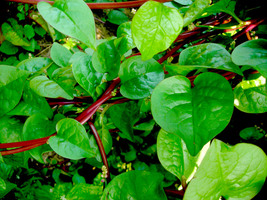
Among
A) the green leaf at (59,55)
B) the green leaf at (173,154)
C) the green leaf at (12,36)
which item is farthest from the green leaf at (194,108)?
the green leaf at (12,36)

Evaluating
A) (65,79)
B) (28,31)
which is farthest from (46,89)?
(28,31)

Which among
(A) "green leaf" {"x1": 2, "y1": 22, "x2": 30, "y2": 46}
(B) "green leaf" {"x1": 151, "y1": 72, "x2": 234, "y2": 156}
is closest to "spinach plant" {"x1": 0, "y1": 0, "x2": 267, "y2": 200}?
(B) "green leaf" {"x1": 151, "y1": 72, "x2": 234, "y2": 156}

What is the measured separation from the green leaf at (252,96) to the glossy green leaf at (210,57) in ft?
0.45

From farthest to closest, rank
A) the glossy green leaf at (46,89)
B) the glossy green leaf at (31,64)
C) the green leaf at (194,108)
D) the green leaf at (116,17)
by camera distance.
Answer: the green leaf at (116,17) < the glossy green leaf at (31,64) < the glossy green leaf at (46,89) < the green leaf at (194,108)

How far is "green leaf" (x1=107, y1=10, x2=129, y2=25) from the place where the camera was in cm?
111

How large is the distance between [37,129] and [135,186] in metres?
0.25

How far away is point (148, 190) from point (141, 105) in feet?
0.70

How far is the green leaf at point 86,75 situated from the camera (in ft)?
1.30

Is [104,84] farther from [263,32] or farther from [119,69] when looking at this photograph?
[263,32]

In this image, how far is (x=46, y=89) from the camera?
1.26ft

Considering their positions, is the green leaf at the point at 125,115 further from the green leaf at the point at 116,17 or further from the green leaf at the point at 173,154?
the green leaf at the point at 116,17

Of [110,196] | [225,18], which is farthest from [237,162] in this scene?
[225,18]

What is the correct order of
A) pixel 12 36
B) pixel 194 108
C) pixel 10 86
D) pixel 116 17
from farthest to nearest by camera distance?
pixel 116 17 → pixel 12 36 → pixel 10 86 → pixel 194 108

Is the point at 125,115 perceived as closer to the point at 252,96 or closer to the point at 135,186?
the point at 135,186
